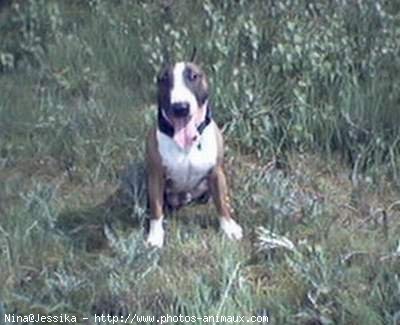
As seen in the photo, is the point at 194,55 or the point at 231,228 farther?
the point at 194,55

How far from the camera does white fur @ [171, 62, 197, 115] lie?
5422 millimetres

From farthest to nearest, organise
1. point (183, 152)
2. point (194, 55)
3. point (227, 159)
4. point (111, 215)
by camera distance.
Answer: point (194, 55), point (227, 159), point (111, 215), point (183, 152)

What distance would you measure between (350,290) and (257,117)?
175cm

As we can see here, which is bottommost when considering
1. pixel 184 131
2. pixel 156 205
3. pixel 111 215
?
pixel 111 215

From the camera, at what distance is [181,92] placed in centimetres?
545

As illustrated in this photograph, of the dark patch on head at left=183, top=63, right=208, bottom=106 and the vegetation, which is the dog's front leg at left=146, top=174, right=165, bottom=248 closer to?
the vegetation

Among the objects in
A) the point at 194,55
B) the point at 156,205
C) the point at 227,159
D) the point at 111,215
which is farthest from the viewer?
the point at 194,55

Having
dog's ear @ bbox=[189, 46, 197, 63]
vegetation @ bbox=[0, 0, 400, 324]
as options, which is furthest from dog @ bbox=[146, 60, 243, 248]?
dog's ear @ bbox=[189, 46, 197, 63]

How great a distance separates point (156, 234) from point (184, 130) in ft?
1.69

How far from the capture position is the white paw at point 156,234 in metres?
5.57

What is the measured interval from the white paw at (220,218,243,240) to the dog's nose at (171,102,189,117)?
1.92ft

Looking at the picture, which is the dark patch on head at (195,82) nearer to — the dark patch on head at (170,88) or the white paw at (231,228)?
the dark patch on head at (170,88)

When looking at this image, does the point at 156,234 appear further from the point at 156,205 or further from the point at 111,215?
the point at 111,215

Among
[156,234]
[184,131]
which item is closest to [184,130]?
[184,131]
